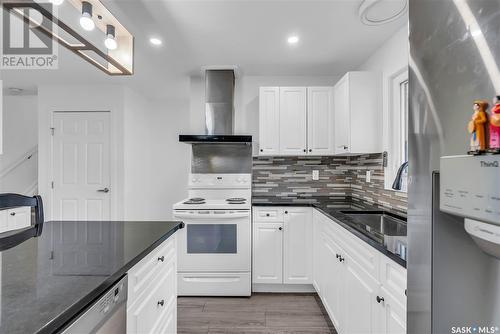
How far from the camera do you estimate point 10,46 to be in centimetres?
247

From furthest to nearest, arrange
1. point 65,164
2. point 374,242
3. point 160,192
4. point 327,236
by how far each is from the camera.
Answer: point 160,192 < point 65,164 < point 327,236 < point 374,242

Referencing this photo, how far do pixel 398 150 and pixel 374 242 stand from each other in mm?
1312

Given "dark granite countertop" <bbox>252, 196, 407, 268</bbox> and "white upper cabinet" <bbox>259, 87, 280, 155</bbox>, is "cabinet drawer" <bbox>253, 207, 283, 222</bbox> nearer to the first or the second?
"dark granite countertop" <bbox>252, 196, 407, 268</bbox>

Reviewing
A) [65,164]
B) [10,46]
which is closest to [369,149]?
[10,46]

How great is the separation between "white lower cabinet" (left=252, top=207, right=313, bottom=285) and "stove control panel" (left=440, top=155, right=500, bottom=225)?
228cm

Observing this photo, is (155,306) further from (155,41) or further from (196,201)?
(155,41)

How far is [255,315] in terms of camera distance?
2336 millimetres

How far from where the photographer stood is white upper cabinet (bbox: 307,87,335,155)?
2.92 metres

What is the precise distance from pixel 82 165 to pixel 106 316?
3.57m

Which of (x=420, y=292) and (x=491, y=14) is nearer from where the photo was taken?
(x=491, y=14)

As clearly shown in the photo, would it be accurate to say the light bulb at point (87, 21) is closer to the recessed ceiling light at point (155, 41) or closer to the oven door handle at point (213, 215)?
the recessed ceiling light at point (155, 41)

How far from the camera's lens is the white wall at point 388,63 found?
7.09 ft

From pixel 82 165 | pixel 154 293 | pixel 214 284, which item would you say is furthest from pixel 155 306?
pixel 82 165

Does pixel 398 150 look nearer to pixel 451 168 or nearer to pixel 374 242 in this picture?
pixel 374 242
